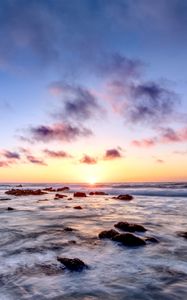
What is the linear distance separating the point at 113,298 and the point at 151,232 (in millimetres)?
7183

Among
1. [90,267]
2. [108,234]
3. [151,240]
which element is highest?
[108,234]

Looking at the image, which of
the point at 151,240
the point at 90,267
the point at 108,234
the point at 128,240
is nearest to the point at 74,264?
the point at 90,267

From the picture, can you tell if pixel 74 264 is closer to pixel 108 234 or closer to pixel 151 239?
pixel 108 234

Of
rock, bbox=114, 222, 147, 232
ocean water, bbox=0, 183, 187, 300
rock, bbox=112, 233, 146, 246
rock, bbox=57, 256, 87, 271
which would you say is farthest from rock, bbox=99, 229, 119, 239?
rock, bbox=57, 256, 87, 271

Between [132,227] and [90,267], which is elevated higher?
[132,227]

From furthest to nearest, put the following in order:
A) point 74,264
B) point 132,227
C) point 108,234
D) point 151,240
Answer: point 132,227 → point 108,234 → point 151,240 → point 74,264

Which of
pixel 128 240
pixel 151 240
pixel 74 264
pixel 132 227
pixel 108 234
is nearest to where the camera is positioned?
pixel 74 264

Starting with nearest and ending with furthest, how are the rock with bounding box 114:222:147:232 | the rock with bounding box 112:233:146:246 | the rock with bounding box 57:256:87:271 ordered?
the rock with bounding box 57:256:87:271, the rock with bounding box 112:233:146:246, the rock with bounding box 114:222:147:232

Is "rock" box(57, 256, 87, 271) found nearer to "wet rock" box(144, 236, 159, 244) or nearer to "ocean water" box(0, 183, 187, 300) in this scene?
"ocean water" box(0, 183, 187, 300)

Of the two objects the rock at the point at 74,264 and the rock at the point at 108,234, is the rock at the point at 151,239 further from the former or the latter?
the rock at the point at 74,264

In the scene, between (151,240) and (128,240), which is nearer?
(128,240)

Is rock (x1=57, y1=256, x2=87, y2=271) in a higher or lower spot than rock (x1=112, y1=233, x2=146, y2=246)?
lower

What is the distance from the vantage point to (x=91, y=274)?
25.2 ft

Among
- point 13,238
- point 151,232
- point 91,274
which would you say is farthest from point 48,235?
point 91,274
